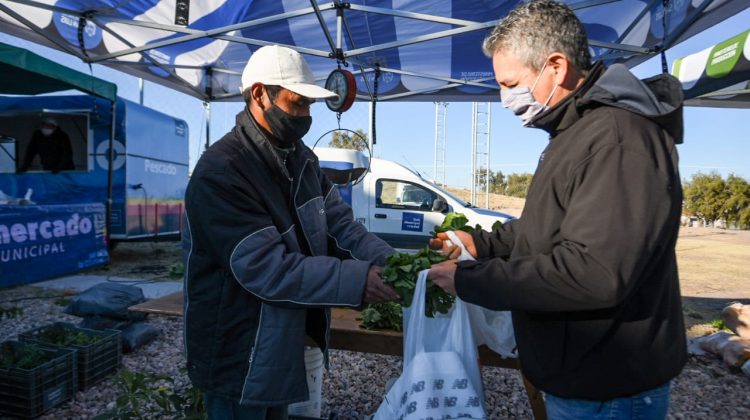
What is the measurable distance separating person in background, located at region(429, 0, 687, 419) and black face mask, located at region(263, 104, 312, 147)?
2.87 feet

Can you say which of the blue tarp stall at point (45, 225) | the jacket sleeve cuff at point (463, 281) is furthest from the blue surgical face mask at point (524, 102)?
the blue tarp stall at point (45, 225)

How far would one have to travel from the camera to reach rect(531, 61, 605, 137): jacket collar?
1.35m

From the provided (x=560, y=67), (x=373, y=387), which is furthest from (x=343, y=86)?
(x=560, y=67)

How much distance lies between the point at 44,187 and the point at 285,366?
365 inches

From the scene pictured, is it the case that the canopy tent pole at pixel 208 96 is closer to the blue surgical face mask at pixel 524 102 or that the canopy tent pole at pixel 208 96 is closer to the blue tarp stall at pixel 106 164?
the blue tarp stall at pixel 106 164

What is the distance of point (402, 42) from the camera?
19.8ft

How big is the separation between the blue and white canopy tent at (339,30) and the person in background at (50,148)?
2922 mm

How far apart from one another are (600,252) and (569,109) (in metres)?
0.46

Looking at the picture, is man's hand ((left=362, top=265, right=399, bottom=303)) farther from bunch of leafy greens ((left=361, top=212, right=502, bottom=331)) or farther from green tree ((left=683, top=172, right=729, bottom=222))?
green tree ((left=683, top=172, right=729, bottom=222))

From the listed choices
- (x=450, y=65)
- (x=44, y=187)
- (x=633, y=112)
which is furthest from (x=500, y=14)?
(x=44, y=187)

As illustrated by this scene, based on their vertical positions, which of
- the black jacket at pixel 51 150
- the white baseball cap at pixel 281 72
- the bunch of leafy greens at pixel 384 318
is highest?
the black jacket at pixel 51 150

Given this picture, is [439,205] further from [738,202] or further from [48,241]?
[738,202]

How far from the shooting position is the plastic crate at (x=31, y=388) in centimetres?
A: 320

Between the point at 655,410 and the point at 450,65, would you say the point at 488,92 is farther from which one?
the point at 655,410
